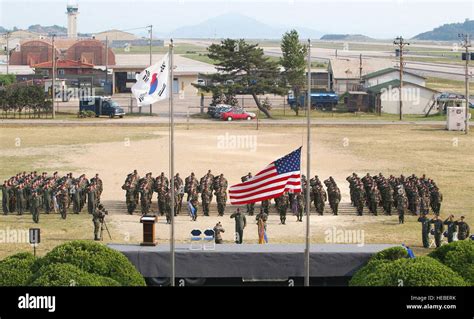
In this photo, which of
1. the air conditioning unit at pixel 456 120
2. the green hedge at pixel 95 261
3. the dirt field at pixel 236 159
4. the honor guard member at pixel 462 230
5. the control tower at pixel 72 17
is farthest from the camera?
the control tower at pixel 72 17

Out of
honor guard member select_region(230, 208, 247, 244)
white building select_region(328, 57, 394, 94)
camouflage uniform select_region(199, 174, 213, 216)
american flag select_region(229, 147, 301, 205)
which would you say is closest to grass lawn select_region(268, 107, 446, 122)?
white building select_region(328, 57, 394, 94)

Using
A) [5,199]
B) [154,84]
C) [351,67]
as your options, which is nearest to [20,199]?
[5,199]

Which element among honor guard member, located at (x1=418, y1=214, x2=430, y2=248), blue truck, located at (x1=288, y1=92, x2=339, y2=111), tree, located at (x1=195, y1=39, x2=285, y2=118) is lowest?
honor guard member, located at (x1=418, y1=214, x2=430, y2=248)

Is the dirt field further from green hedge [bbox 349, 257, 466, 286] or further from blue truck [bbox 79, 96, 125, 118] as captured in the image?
green hedge [bbox 349, 257, 466, 286]

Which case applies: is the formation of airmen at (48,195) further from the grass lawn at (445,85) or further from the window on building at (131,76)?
the grass lawn at (445,85)

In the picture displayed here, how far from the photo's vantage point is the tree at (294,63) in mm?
71438

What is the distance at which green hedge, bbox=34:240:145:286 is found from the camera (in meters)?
16.0

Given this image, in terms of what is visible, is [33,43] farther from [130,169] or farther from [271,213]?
[271,213]

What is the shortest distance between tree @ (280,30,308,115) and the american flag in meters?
48.3

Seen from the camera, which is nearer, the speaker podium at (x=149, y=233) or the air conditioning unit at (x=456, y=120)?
the speaker podium at (x=149, y=233)

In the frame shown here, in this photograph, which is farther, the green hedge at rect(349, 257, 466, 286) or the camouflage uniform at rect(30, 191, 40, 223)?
the camouflage uniform at rect(30, 191, 40, 223)

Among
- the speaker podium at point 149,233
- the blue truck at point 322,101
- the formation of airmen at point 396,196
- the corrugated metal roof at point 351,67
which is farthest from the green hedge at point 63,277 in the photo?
the corrugated metal roof at point 351,67

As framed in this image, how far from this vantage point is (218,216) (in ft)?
106
